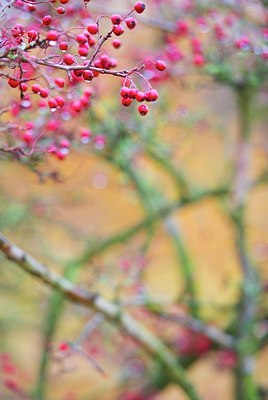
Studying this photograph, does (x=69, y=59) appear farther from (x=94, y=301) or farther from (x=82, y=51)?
(x=94, y=301)

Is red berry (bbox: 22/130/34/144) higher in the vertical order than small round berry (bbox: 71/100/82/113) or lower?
lower

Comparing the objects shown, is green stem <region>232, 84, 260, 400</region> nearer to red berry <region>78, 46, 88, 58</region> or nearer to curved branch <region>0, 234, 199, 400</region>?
curved branch <region>0, 234, 199, 400</region>

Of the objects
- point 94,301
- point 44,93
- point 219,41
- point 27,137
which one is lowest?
point 94,301

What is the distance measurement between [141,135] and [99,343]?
243 cm

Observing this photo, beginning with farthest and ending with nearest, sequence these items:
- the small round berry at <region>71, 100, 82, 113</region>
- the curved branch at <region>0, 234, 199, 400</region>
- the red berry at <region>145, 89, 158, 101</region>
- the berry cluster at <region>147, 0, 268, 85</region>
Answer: the berry cluster at <region>147, 0, 268, 85</region> → the curved branch at <region>0, 234, 199, 400</region> → the small round berry at <region>71, 100, 82, 113</region> → the red berry at <region>145, 89, 158, 101</region>

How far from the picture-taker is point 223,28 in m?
4.24

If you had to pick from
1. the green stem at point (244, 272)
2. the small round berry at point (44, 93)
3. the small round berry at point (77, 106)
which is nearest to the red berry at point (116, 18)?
the small round berry at point (44, 93)

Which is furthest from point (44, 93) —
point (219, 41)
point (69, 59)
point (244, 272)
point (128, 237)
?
point (244, 272)

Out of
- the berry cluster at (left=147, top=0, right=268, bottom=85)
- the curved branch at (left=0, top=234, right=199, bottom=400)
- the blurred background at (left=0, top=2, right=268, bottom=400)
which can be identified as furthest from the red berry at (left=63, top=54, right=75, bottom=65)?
the berry cluster at (left=147, top=0, right=268, bottom=85)

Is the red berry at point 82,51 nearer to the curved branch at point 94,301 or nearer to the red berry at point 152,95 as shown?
the red berry at point 152,95

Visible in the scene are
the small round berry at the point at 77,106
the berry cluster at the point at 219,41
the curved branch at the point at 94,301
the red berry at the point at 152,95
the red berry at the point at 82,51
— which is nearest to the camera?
the red berry at the point at 152,95

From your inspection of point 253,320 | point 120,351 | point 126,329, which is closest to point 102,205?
point 120,351

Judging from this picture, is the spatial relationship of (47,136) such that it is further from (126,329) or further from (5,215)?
(5,215)

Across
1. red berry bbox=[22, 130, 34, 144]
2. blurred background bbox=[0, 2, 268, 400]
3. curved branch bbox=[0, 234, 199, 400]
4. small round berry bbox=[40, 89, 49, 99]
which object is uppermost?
small round berry bbox=[40, 89, 49, 99]
